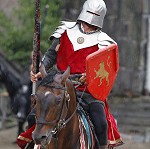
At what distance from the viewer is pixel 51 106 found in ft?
18.1

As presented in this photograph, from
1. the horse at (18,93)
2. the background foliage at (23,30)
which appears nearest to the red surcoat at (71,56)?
the horse at (18,93)

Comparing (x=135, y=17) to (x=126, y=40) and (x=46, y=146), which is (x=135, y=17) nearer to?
(x=126, y=40)

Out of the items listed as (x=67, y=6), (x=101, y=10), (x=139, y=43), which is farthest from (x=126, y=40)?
(x=101, y=10)

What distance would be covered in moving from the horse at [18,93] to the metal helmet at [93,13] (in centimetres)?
582

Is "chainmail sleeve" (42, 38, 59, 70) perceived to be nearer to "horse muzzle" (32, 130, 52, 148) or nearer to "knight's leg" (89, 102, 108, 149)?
"knight's leg" (89, 102, 108, 149)

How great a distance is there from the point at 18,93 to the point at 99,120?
6.08m

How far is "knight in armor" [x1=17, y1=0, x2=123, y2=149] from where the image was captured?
6.57 metres

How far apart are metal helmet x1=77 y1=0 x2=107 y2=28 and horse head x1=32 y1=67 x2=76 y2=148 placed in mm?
1005

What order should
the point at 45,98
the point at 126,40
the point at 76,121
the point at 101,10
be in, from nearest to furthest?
1. the point at 45,98
2. the point at 76,121
3. the point at 101,10
4. the point at 126,40

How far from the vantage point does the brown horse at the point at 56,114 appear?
5461mm

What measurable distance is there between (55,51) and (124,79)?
9052mm

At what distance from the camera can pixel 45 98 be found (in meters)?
5.51

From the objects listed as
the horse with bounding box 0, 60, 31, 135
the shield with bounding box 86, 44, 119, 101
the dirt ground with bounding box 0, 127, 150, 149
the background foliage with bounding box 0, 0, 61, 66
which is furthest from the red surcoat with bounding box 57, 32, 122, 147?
the background foliage with bounding box 0, 0, 61, 66

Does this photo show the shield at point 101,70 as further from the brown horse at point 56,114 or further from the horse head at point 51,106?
the horse head at point 51,106
